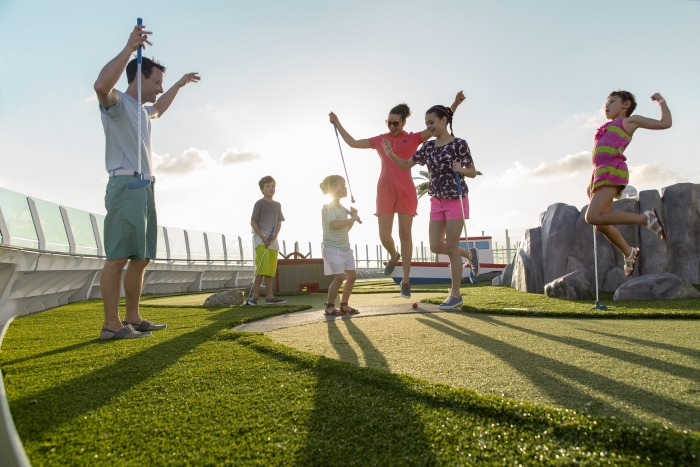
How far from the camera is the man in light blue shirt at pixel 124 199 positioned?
9.13 ft

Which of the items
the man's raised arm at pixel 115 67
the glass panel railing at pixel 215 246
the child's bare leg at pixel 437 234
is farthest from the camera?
the glass panel railing at pixel 215 246

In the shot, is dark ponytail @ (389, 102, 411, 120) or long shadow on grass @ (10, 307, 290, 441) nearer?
long shadow on grass @ (10, 307, 290, 441)

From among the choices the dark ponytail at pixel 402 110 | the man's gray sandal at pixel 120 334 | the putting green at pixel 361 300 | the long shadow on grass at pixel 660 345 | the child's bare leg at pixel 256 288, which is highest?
the dark ponytail at pixel 402 110

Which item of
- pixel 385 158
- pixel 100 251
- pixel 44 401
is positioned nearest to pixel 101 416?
pixel 44 401

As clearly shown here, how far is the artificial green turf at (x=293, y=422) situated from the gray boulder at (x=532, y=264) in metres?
5.61

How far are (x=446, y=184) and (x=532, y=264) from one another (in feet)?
10.7

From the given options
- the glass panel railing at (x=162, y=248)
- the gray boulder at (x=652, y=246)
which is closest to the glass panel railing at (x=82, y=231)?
the glass panel railing at (x=162, y=248)

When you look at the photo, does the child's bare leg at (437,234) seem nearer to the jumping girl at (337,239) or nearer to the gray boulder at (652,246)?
the jumping girl at (337,239)

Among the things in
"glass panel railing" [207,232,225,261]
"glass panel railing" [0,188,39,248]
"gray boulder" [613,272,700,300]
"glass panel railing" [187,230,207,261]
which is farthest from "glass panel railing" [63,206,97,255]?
"gray boulder" [613,272,700,300]

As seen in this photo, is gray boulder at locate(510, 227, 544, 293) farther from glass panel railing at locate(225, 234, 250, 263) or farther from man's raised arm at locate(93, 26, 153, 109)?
glass panel railing at locate(225, 234, 250, 263)

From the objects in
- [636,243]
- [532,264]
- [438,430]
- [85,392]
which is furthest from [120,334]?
[636,243]

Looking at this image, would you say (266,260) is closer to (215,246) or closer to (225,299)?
(225,299)

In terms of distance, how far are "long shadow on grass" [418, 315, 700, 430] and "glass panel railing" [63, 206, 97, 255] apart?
789 cm

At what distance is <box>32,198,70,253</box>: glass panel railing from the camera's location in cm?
648
